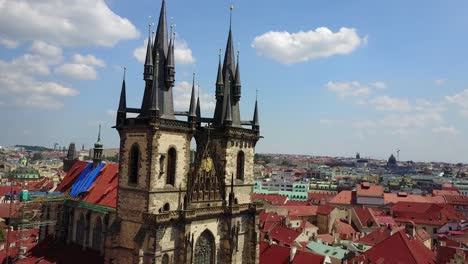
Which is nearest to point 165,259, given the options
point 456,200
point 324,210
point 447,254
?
point 447,254

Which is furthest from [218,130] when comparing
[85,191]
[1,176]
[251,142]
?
[1,176]

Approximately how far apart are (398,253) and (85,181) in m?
36.6

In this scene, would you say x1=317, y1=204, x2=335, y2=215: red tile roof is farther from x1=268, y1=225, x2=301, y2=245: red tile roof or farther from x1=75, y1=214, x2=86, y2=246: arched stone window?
x1=75, y1=214, x2=86, y2=246: arched stone window

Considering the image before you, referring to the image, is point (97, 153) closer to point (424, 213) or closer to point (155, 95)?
point (155, 95)

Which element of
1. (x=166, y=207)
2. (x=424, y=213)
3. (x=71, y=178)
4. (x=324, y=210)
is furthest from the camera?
(x=424, y=213)

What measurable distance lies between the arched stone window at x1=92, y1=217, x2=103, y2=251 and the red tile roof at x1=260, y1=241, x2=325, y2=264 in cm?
2118

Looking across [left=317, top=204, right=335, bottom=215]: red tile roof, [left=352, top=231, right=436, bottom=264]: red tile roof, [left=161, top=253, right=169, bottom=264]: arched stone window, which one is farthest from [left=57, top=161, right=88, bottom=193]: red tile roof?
[left=317, top=204, right=335, bottom=215]: red tile roof

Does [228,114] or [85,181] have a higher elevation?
[228,114]

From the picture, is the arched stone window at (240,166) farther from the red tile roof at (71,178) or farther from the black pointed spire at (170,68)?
the red tile roof at (71,178)

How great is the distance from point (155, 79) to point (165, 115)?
3.22 meters

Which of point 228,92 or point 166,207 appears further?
point 228,92

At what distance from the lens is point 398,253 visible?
54875 millimetres

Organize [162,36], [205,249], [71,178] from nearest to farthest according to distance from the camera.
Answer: [162,36] → [205,249] → [71,178]

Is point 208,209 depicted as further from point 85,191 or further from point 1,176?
point 1,176
